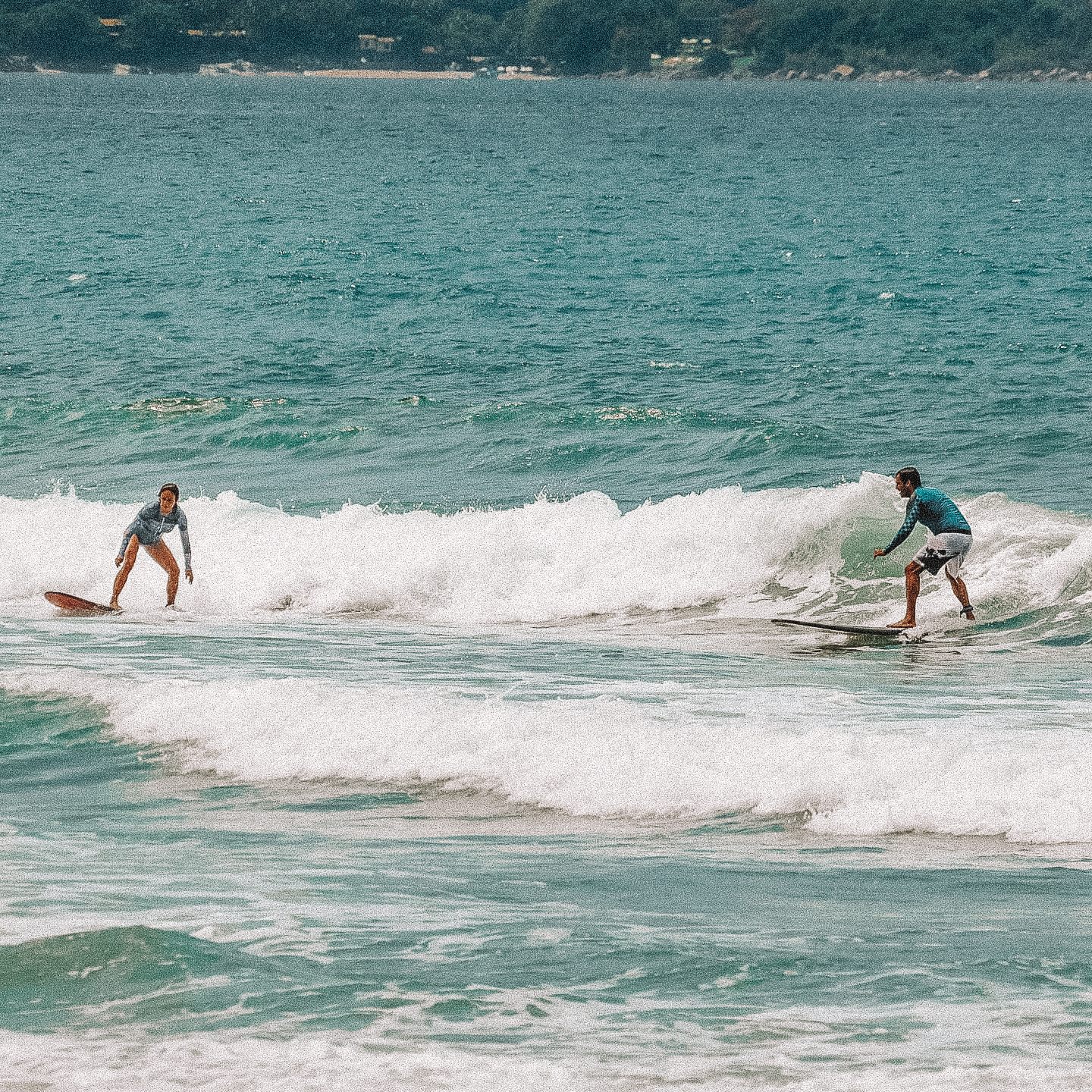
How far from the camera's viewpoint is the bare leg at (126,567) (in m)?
19.2

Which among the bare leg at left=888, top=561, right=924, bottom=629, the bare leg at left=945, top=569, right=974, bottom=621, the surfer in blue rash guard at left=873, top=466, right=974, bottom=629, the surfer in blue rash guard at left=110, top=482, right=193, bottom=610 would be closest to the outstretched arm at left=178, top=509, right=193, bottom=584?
the surfer in blue rash guard at left=110, top=482, right=193, bottom=610

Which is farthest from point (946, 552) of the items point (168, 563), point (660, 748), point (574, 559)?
point (168, 563)

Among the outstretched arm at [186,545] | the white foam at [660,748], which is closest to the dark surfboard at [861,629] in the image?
the white foam at [660,748]

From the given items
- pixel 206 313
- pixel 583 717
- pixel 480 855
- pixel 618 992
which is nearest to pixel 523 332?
pixel 206 313

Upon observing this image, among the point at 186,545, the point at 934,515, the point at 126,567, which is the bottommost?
the point at 126,567

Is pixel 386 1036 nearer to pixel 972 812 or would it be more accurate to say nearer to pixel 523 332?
pixel 972 812

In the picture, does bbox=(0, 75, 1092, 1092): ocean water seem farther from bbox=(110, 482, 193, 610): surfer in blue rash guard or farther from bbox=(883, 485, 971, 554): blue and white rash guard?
bbox=(883, 485, 971, 554): blue and white rash guard

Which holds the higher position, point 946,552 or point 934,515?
point 934,515

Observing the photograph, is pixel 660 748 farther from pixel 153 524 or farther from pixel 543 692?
pixel 153 524

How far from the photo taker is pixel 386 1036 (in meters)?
7.45

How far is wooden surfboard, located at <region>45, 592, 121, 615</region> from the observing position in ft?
62.2

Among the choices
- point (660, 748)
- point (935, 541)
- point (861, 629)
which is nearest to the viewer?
point (660, 748)

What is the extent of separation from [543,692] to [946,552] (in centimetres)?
520

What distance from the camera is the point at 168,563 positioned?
1950 cm
